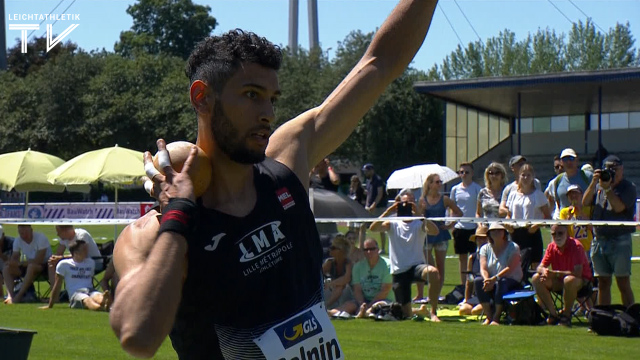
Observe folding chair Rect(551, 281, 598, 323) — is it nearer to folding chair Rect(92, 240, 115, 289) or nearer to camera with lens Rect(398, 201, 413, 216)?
camera with lens Rect(398, 201, 413, 216)

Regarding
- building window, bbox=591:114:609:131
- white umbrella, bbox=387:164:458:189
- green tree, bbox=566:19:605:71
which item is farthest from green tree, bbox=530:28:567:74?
white umbrella, bbox=387:164:458:189

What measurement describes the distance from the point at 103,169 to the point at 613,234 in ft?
41.1

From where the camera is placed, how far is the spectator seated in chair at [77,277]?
1402 cm

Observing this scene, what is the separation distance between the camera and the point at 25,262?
15391mm

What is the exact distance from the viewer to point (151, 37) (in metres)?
95.7

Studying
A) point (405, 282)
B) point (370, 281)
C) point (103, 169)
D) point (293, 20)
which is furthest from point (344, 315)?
point (293, 20)

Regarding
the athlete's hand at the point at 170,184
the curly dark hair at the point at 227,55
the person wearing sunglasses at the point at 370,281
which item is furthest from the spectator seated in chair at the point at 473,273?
the athlete's hand at the point at 170,184

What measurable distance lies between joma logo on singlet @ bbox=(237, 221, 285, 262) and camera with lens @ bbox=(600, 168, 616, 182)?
909 cm

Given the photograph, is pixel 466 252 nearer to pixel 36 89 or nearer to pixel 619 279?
pixel 619 279

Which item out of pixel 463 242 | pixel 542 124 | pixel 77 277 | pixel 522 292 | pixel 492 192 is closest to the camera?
pixel 522 292

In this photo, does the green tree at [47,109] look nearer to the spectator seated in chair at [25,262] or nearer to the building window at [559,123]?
the building window at [559,123]

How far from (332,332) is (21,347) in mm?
4889

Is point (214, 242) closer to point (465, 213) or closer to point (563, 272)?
point (563, 272)

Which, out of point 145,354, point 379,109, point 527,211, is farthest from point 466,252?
point 379,109
